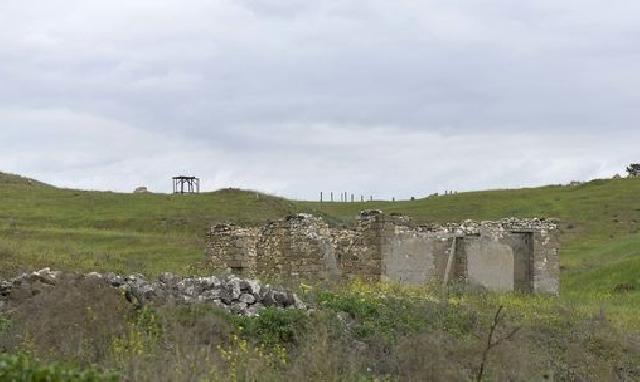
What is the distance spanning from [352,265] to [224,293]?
7.79 m

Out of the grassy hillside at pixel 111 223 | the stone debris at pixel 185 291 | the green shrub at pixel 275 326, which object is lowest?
the green shrub at pixel 275 326

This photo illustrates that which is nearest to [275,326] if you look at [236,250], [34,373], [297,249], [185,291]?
[185,291]

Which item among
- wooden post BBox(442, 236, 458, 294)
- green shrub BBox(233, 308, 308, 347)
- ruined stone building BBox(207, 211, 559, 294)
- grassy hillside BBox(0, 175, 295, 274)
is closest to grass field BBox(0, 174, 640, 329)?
grassy hillside BBox(0, 175, 295, 274)

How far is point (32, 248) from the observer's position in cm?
2348

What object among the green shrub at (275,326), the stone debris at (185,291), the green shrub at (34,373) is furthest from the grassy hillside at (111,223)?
the green shrub at (34,373)

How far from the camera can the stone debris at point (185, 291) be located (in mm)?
13062

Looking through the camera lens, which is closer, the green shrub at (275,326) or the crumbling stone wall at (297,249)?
the green shrub at (275,326)

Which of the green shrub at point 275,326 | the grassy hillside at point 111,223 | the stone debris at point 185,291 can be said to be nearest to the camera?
A: the green shrub at point 275,326

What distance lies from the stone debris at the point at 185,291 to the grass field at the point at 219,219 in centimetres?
457

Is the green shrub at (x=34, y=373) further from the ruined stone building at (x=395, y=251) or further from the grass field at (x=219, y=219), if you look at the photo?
the ruined stone building at (x=395, y=251)

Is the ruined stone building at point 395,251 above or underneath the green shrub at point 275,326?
above

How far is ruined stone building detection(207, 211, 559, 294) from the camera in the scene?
21.3 m

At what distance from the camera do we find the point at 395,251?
70.6ft

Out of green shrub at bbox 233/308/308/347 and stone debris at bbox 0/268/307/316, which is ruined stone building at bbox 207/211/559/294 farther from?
green shrub at bbox 233/308/308/347
